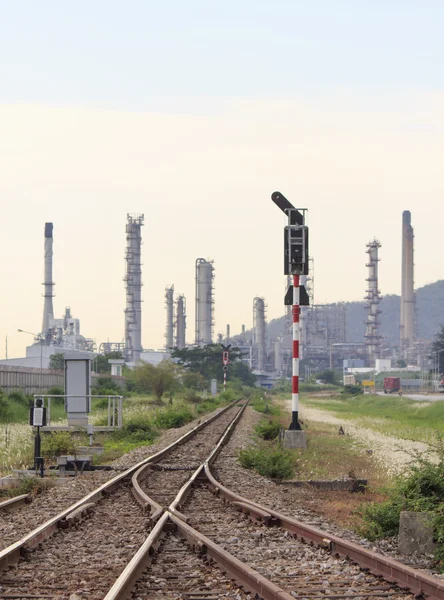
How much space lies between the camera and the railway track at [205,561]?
6617mm

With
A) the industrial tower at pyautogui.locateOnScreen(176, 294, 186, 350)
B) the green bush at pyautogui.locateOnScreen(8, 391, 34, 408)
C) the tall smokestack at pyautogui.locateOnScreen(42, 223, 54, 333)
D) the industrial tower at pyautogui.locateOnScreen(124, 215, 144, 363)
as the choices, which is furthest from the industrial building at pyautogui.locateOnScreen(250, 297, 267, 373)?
the green bush at pyautogui.locateOnScreen(8, 391, 34, 408)

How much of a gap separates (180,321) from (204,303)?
40.8 feet

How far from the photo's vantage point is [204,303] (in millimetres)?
136750

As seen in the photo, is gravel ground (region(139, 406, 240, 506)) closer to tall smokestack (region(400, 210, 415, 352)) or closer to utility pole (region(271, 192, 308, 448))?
utility pole (region(271, 192, 308, 448))

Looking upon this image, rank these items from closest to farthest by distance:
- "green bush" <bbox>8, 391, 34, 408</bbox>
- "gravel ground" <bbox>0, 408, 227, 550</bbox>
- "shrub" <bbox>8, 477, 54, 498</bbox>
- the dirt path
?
"gravel ground" <bbox>0, 408, 227, 550</bbox>, "shrub" <bbox>8, 477, 54, 498</bbox>, the dirt path, "green bush" <bbox>8, 391, 34, 408</bbox>

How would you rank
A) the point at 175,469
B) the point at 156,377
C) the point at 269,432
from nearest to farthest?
1. the point at 175,469
2. the point at 269,432
3. the point at 156,377

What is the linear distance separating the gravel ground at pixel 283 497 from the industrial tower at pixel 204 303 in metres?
114

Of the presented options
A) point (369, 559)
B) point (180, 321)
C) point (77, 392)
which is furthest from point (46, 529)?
point (180, 321)

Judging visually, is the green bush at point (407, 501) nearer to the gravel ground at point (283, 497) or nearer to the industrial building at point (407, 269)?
the gravel ground at point (283, 497)

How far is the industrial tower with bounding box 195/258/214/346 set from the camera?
13512 centimetres

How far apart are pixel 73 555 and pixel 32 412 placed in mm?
9025

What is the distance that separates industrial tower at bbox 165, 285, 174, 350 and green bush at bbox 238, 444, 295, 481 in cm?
12854

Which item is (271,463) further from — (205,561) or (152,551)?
(205,561)

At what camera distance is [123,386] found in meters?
80.1
